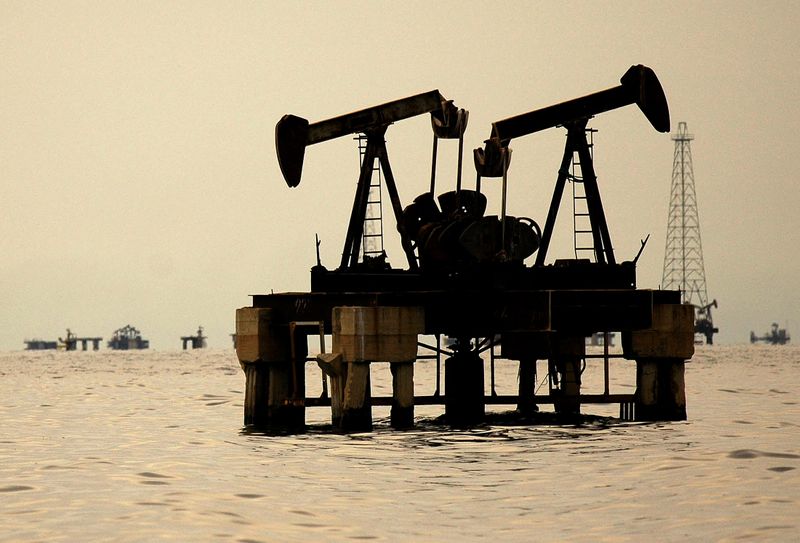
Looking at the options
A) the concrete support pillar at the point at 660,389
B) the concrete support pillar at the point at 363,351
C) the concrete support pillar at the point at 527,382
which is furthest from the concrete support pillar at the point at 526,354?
the concrete support pillar at the point at 363,351

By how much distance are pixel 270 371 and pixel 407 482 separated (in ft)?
38.4

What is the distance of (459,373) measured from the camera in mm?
35938

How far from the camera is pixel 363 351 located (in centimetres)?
3108

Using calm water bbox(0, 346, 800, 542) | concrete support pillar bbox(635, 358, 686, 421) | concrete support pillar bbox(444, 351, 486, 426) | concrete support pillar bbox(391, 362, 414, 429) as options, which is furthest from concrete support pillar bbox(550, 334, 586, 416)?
concrete support pillar bbox(391, 362, 414, 429)

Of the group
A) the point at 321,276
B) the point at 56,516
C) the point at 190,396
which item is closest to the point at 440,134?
the point at 321,276

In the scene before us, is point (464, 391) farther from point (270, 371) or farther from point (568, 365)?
point (270, 371)

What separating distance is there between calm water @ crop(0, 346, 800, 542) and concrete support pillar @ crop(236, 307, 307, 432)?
0.84m

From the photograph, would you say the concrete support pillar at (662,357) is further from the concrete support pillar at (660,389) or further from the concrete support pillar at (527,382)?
the concrete support pillar at (527,382)

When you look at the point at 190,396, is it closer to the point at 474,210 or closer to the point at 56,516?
the point at 474,210

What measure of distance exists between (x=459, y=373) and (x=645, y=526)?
17.5 m

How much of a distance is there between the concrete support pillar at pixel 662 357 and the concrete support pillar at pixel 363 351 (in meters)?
5.67

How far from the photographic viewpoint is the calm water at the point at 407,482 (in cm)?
1852

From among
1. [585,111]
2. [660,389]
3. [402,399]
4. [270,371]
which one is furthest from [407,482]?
[585,111]

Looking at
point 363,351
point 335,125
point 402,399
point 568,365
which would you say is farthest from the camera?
point 568,365
